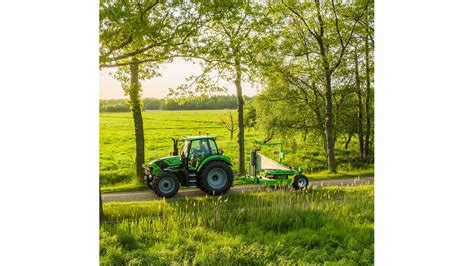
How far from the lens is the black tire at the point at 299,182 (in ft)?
19.4

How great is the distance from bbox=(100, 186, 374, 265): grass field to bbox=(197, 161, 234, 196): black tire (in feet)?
0.31

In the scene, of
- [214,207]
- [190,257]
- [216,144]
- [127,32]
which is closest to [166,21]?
[127,32]

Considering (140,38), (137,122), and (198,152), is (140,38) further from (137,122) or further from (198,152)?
(198,152)

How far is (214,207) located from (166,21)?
6.04 feet

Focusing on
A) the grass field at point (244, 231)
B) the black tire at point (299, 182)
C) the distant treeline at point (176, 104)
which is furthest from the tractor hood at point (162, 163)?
the black tire at point (299, 182)

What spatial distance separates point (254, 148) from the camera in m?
5.83

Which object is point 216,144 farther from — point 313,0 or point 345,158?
point 313,0

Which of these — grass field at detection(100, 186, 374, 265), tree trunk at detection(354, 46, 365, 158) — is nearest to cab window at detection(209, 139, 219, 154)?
grass field at detection(100, 186, 374, 265)

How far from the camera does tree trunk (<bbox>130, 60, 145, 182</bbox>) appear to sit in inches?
210

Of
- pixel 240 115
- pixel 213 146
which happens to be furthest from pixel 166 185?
pixel 240 115

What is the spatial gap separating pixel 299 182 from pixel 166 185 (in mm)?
1399

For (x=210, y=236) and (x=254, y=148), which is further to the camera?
(x=254, y=148)

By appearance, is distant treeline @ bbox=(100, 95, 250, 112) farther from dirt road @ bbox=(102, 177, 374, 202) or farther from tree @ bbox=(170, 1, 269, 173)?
dirt road @ bbox=(102, 177, 374, 202)

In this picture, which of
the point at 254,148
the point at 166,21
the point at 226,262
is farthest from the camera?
the point at 254,148
